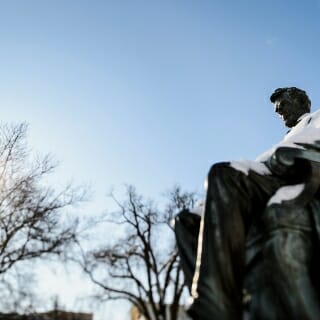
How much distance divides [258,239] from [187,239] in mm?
475

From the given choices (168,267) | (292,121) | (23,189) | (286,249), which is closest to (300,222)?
(286,249)

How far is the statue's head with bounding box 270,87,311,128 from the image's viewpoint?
391cm

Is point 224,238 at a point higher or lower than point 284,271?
higher

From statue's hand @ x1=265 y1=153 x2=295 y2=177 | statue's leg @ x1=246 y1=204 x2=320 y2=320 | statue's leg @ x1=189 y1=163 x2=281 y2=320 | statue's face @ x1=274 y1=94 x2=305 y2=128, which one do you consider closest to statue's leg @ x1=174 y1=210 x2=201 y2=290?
statue's leg @ x1=189 y1=163 x2=281 y2=320

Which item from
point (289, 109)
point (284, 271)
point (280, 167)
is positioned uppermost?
point (289, 109)

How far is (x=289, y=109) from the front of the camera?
3.94 meters

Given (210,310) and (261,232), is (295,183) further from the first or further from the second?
(210,310)

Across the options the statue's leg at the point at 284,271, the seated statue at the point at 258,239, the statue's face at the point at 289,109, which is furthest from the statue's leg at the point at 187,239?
the statue's face at the point at 289,109

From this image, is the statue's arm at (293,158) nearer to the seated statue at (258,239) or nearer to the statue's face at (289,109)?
the seated statue at (258,239)

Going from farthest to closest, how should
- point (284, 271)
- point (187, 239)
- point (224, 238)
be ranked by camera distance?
1. point (187, 239)
2. point (224, 238)
3. point (284, 271)

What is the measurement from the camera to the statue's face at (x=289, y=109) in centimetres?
391

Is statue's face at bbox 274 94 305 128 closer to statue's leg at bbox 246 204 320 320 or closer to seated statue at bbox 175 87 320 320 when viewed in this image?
seated statue at bbox 175 87 320 320

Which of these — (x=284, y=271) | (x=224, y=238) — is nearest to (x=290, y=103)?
(x=224, y=238)

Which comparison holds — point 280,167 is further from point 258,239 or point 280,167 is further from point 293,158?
point 258,239
